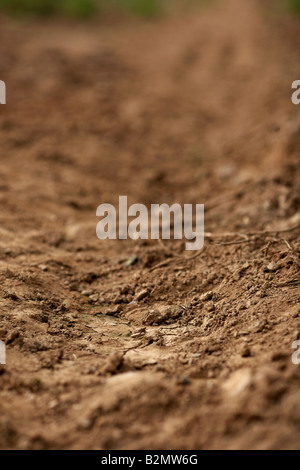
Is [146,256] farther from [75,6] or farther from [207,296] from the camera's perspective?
[75,6]

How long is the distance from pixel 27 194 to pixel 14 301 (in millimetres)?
1617

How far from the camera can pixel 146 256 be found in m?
2.91

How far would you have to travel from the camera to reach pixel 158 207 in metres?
3.78

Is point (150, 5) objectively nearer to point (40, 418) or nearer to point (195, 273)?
point (195, 273)

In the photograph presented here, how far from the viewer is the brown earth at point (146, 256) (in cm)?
163

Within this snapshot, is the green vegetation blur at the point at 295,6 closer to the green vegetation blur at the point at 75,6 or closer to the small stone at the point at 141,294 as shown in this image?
the green vegetation blur at the point at 75,6

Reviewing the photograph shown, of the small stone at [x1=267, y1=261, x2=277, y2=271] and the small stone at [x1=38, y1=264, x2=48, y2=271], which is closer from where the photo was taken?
the small stone at [x1=267, y1=261, x2=277, y2=271]

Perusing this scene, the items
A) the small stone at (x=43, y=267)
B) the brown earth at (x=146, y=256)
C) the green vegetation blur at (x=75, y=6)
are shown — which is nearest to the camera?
the brown earth at (x=146, y=256)

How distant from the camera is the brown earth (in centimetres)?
163

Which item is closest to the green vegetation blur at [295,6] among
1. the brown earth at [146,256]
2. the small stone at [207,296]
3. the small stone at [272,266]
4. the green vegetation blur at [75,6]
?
the brown earth at [146,256]

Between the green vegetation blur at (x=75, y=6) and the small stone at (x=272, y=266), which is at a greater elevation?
the green vegetation blur at (x=75, y=6)

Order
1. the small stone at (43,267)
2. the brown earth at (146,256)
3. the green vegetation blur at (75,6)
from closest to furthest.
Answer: the brown earth at (146,256) < the small stone at (43,267) < the green vegetation blur at (75,6)

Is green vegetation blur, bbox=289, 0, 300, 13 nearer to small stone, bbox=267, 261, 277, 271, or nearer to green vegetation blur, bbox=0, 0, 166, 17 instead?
green vegetation blur, bbox=0, 0, 166, 17

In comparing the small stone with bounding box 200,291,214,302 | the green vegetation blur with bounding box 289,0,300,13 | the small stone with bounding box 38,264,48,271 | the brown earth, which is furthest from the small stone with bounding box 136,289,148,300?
the green vegetation blur with bounding box 289,0,300,13
